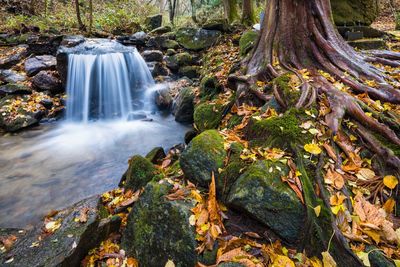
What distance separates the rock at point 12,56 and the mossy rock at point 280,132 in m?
11.3

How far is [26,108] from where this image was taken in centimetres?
850

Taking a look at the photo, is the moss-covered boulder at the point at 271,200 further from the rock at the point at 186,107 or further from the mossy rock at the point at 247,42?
the mossy rock at the point at 247,42

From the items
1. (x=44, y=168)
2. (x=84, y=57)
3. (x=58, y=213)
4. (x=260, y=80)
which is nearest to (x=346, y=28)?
(x=260, y=80)

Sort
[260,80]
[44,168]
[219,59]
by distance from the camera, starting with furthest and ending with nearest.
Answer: [219,59]
[44,168]
[260,80]

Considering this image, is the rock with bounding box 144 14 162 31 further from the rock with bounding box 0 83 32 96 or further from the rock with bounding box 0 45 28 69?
the rock with bounding box 0 83 32 96

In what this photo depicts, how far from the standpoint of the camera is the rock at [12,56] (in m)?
10.4

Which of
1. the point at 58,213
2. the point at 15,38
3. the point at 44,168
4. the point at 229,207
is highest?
the point at 15,38

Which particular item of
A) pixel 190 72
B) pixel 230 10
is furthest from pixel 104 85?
pixel 230 10

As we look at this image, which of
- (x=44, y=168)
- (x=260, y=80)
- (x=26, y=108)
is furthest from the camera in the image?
(x=26, y=108)

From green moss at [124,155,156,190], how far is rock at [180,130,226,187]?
0.92 meters

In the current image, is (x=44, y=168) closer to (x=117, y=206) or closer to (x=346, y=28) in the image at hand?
(x=117, y=206)

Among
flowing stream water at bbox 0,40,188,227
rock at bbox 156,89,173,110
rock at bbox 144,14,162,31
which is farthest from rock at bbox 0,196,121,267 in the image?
rock at bbox 144,14,162,31

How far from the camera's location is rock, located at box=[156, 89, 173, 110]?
960 cm

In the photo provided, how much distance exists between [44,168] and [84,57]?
237 inches
